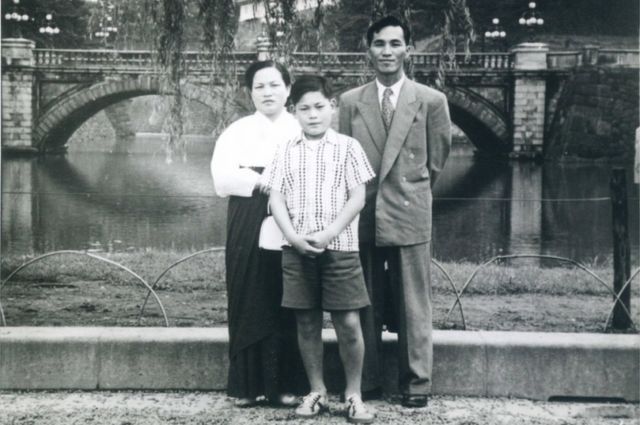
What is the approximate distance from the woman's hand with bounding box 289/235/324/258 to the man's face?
0.90 metres

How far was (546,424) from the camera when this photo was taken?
3.73 m

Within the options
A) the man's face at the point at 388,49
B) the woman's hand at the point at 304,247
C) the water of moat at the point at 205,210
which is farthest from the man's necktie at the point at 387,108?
the water of moat at the point at 205,210

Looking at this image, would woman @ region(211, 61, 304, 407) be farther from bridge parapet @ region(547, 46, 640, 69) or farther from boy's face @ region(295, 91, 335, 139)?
bridge parapet @ region(547, 46, 640, 69)

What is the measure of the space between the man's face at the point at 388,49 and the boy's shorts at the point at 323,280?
88 centimetres

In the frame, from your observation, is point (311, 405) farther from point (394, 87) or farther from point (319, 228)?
point (394, 87)

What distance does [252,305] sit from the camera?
12.8 ft

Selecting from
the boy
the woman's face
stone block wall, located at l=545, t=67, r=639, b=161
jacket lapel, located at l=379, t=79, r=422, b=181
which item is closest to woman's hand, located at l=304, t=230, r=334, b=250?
the boy

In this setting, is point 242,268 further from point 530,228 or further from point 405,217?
point 530,228

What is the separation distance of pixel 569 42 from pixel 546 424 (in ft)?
79.7

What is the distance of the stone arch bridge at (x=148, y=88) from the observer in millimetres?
25484

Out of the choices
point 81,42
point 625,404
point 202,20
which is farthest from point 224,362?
point 81,42

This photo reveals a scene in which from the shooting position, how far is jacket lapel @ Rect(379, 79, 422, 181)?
3896 millimetres

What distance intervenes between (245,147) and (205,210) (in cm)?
1356

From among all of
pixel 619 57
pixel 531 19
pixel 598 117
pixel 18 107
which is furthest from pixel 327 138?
pixel 18 107
